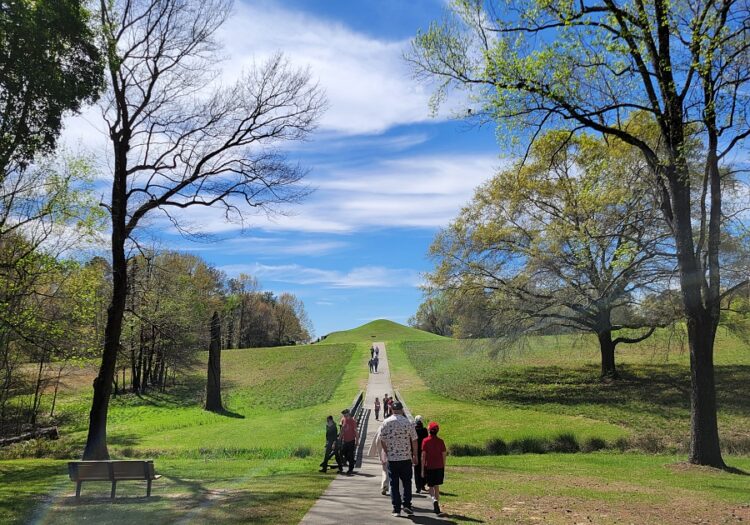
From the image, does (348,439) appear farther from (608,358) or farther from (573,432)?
(608,358)

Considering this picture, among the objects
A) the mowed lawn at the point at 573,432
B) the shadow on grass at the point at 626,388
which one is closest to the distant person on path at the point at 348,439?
the mowed lawn at the point at 573,432

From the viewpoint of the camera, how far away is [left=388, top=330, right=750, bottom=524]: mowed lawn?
28.6 ft

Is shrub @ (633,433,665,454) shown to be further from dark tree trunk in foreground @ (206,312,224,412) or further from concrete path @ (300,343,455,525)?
dark tree trunk in foreground @ (206,312,224,412)

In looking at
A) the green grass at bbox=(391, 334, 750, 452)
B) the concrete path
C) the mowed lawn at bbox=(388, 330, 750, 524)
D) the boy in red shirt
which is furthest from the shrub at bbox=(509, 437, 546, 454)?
the boy in red shirt

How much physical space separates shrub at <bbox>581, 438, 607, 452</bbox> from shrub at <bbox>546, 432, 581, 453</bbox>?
226 millimetres

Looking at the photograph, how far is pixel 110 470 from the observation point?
31.1ft

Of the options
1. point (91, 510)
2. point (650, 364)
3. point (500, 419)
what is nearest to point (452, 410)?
point (500, 419)

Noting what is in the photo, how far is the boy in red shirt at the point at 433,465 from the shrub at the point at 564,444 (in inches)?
460

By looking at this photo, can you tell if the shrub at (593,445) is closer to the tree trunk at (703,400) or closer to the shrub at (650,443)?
the shrub at (650,443)

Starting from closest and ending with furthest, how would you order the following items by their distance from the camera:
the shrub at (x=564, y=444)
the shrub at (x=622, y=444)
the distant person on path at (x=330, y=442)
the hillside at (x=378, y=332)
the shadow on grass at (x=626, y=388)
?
the distant person on path at (x=330, y=442) < the shrub at (x=622, y=444) < the shrub at (x=564, y=444) < the shadow on grass at (x=626, y=388) < the hillside at (x=378, y=332)

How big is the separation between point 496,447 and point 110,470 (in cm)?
1336

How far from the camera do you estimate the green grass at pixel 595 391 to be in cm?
2051

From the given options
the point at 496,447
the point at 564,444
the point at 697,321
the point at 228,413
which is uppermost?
the point at 697,321

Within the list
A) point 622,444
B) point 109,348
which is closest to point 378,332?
point 622,444
